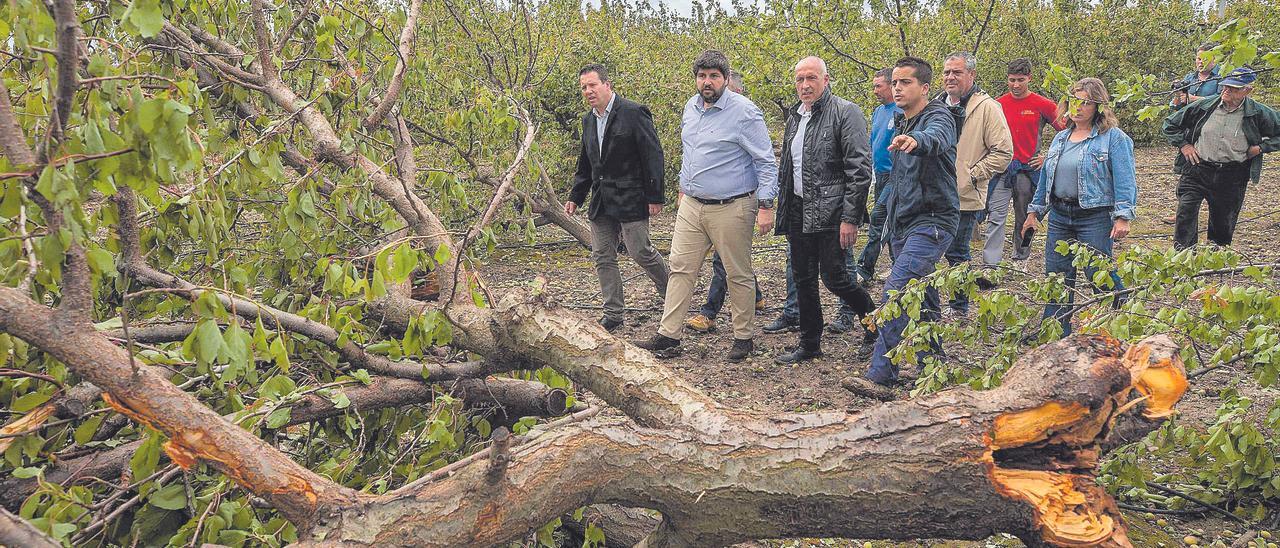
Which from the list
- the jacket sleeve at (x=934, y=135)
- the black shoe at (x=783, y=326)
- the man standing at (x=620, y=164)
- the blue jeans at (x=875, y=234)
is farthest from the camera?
the blue jeans at (x=875, y=234)

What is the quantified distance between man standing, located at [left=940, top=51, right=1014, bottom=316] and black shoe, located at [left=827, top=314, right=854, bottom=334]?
71cm

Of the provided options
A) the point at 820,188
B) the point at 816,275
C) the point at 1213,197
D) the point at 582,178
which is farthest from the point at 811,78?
the point at 1213,197

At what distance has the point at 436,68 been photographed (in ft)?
25.4

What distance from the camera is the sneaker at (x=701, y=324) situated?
6227mm

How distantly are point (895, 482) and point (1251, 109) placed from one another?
559 cm

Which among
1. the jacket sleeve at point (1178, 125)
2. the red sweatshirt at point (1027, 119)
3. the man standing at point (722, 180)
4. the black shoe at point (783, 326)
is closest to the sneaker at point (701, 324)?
the black shoe at point (783, 326)

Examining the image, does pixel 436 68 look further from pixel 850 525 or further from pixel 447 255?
pixel 850 525

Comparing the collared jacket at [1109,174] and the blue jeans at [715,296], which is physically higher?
the collared jacket at [1109,174]

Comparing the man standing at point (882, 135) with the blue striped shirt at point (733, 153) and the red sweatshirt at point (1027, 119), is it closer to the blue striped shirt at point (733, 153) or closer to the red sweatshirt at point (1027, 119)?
the blue striped shirt at point (733, 153)

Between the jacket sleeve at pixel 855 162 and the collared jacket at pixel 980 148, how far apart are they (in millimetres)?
1087

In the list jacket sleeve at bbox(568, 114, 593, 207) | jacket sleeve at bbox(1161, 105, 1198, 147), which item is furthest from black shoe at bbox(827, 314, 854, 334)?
jacket sleeve at bbox(1161, 105, 1198, 147)

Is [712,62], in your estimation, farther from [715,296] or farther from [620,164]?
[715,296]

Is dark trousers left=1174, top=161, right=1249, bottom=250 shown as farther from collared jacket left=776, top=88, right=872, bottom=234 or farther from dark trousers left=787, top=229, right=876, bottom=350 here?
collared jacket left=776, top=88, right=872, bottom=234

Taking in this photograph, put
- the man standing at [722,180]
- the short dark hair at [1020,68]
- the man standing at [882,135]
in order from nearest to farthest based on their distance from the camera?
the man standing at [722,180] → the man standing at [882,135] → the short dark hair at [1020,68]
